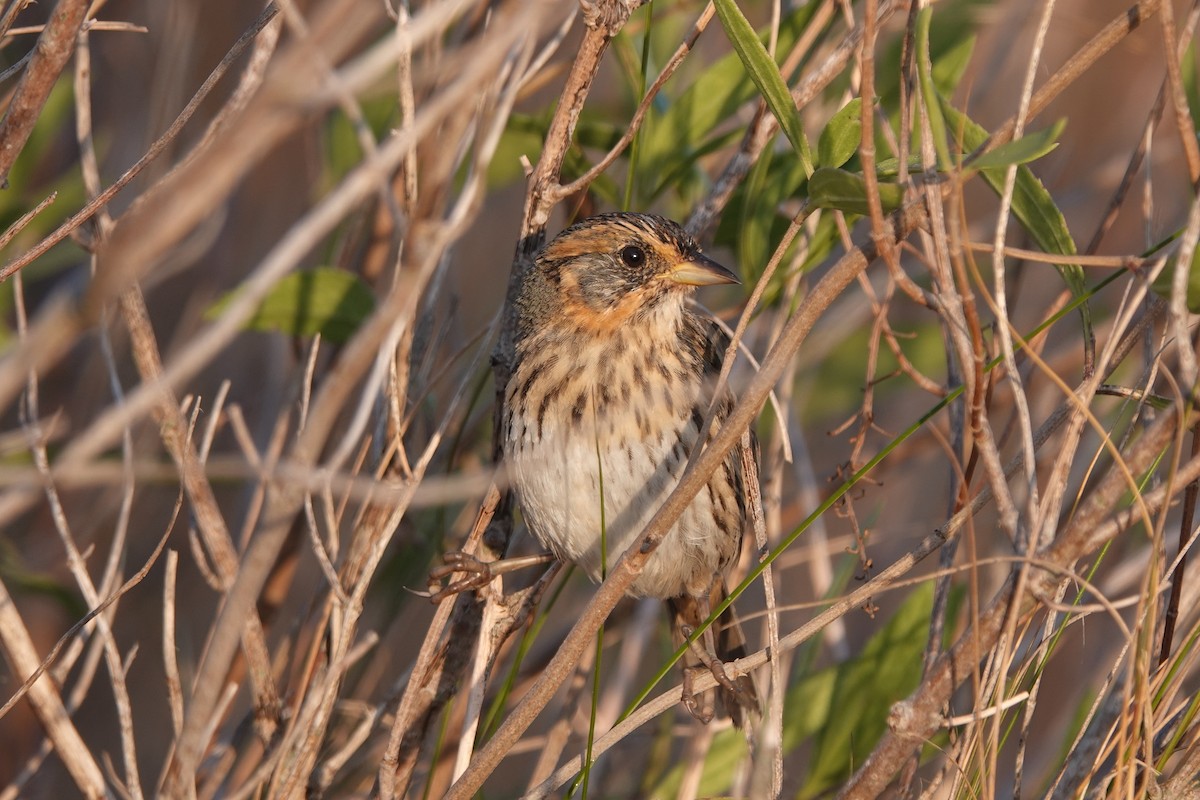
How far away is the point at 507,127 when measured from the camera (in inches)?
103

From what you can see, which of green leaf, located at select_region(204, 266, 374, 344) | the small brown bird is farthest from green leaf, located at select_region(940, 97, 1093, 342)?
green leaf, located at select_region(204, 266, 374, 344)

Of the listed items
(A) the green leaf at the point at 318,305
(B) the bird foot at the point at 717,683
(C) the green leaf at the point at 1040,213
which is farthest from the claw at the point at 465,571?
(C) the green leaf at the point at 1040,213

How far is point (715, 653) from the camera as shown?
2.42 m

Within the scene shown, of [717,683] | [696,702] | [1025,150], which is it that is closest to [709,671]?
[717,683]

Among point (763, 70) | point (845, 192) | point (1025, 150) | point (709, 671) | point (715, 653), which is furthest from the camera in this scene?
point (715, 653)

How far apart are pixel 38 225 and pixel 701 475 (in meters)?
1.93

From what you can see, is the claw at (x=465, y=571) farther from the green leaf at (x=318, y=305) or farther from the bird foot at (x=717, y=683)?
the green leaf at (x=318, y=305)

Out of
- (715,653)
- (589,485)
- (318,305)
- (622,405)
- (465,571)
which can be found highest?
(318,305)

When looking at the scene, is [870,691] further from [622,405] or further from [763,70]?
[763,70]

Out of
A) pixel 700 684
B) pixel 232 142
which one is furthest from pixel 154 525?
pixel 232 142

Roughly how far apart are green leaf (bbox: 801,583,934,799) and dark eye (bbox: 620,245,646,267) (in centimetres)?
86

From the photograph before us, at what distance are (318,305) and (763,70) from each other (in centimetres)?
108

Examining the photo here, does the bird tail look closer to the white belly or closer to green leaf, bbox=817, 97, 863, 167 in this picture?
the white belly

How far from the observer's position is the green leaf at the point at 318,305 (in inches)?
94.2
